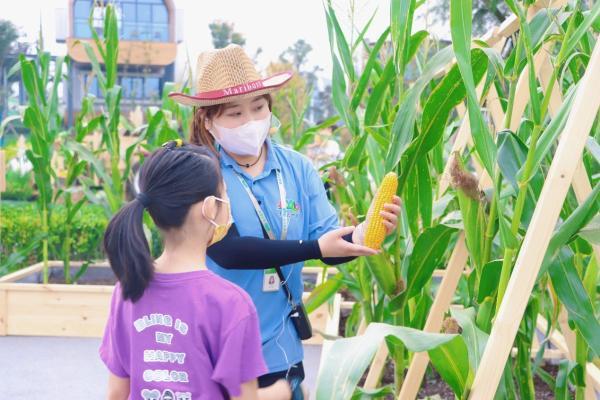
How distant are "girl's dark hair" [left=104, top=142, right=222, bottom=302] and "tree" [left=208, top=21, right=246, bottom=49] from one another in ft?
73.4

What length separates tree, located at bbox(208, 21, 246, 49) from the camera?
23797mm

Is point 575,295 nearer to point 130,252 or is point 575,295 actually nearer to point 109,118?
point 130,252

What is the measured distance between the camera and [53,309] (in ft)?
15.1

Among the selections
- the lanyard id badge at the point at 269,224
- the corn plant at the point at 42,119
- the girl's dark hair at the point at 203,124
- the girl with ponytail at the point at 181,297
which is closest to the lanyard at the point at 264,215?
the lanyard id badge at the point at 269,224

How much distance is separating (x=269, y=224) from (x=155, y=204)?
452mm

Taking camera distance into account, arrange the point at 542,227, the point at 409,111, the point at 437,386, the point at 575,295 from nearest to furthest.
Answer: the point at 542,227
the point at 575,295
the point at 409,111
the point at 437,386

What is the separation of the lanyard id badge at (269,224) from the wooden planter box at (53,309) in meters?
2.84

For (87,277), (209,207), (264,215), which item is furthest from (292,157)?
(87,277)

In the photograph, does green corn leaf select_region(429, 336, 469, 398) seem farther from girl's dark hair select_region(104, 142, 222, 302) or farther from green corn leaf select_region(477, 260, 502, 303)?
Answer: girl's dark hair select_region(104, 142, 222, 302)

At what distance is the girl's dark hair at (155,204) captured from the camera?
141 cm

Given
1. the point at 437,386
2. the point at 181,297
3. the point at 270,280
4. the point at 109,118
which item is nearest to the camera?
the point at 181,297

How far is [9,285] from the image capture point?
4.55m

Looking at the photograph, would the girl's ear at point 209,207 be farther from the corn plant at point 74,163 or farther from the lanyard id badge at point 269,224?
the corn plant at point 74,163

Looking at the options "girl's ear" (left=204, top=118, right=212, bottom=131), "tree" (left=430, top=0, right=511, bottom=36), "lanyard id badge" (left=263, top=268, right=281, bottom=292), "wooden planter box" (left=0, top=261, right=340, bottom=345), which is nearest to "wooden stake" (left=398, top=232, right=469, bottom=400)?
"lanyard id badge" (left=263, top=268, right=281, bottom=292)
